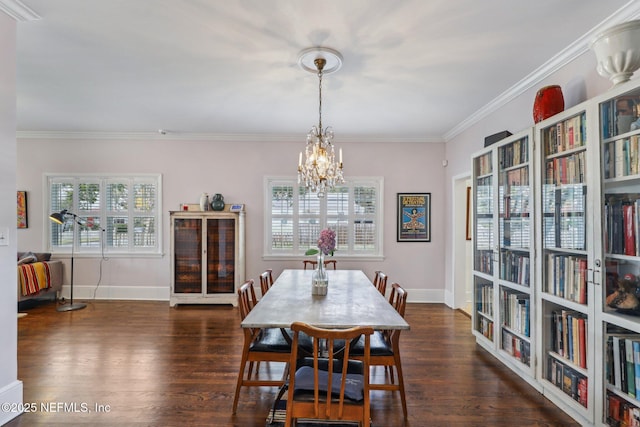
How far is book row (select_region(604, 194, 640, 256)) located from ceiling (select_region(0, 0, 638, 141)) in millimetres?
1203

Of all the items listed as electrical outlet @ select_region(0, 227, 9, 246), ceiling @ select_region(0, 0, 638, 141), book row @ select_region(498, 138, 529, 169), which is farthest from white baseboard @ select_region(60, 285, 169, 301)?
book row @ select_region(498, 138, 529, 169)

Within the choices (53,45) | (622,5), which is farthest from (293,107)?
(622,5)

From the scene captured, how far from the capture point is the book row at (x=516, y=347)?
9.24ft

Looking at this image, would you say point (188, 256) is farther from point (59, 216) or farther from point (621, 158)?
point (621, 158)

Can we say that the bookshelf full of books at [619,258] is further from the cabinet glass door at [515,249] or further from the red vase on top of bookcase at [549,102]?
the cabinet glass door at [515,249]

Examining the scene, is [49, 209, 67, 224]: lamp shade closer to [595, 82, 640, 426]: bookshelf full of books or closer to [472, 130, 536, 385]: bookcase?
[472, 130, 536, 385]: bookcase

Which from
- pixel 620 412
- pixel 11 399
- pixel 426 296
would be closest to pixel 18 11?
pixel 11 399

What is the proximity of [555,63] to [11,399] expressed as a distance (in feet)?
15.2

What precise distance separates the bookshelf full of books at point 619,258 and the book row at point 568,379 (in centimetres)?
18

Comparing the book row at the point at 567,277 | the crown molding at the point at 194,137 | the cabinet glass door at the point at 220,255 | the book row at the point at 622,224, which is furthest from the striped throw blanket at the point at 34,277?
the book row at the point at 622,224

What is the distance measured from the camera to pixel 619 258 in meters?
1.98

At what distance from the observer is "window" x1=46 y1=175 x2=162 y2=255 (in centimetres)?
547

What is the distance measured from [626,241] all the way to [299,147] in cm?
428

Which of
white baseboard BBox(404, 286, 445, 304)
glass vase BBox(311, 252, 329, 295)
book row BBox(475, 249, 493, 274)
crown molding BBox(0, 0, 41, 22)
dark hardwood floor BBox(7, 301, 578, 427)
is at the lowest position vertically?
dark hardwood floor BBox(7, 301, 578, 427)
